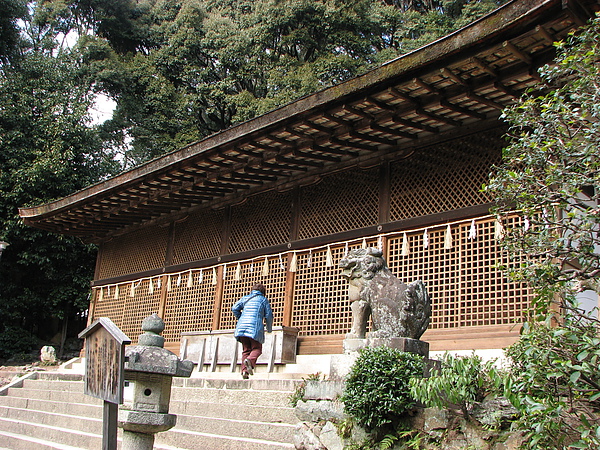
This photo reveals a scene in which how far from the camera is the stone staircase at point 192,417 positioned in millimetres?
7098

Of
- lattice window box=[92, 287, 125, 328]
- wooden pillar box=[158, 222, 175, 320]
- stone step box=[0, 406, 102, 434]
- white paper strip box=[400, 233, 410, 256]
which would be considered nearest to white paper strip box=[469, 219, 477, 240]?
white paper strip box=[400, 233, 410, 256]

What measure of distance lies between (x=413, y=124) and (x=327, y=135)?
145cm

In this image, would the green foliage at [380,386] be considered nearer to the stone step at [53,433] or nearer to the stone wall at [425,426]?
the stone wall at [425,426]

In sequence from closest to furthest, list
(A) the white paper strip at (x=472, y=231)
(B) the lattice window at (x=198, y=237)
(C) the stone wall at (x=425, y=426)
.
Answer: (C) the stone wall at (x=425, y=426) → (A) the white paper strip at (x=472, y=231) → (B) the lattice window at (x=198, y=237)

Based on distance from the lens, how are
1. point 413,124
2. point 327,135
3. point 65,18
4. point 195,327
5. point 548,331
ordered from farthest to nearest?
point 65,18 → point 195,327 → point 327,135 → point 413,124 → point 548,331

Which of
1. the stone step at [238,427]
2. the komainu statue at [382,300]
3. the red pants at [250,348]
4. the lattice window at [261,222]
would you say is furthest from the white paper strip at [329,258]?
the stone step at [238,427]

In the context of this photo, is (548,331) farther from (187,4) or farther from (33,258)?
(187,4)

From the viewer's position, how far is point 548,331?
4.46m

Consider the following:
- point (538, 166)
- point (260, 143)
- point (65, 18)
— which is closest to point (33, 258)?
point (260, 143)

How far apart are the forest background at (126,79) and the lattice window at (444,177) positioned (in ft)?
45.6

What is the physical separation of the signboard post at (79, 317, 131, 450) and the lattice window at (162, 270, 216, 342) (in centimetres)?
819

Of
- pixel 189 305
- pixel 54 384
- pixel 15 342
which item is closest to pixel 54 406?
pixel 54 384

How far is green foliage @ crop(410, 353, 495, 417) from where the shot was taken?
503 cm

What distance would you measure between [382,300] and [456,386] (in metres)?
1.72
